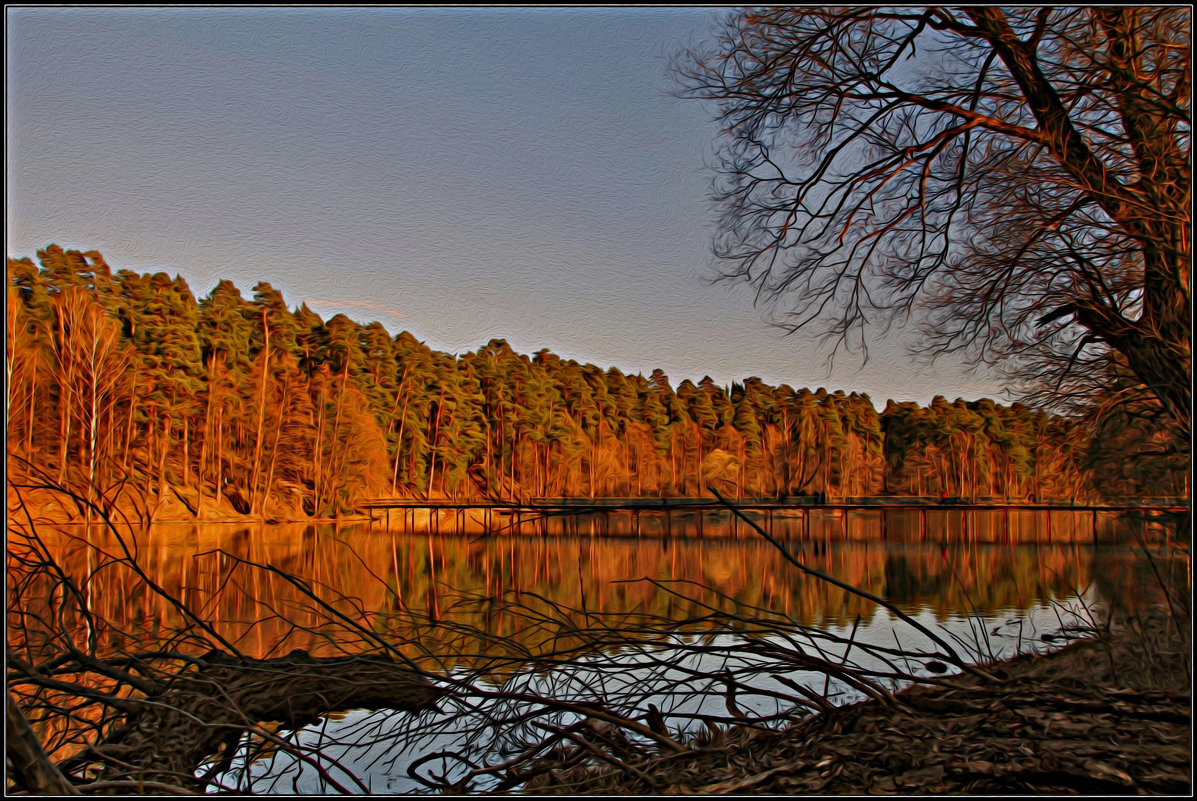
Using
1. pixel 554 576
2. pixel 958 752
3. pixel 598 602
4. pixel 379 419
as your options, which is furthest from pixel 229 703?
pixel 379 419

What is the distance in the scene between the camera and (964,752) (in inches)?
76.9

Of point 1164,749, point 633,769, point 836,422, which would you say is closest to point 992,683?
point 1164,749

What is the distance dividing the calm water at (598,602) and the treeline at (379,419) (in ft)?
9.76

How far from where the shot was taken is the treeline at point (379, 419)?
21.6 metres

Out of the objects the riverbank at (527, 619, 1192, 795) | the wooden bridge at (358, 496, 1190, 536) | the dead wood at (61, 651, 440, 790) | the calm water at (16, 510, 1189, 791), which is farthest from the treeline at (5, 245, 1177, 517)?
the riverbank at (527, 619, 1192, 795)

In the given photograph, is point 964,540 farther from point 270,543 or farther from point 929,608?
point 270,543

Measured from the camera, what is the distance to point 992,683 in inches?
91.7

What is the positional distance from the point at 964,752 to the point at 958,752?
14 mm

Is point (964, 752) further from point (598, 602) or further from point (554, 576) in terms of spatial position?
point (554, 576)

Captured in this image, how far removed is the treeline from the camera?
2159 centimetres

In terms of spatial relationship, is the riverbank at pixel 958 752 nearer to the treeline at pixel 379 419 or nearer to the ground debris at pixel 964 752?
the ground debris at pixel 964 752

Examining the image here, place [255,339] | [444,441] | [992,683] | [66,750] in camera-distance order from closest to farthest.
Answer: [992,683] < [66,750] < [255,339] < [444,441]

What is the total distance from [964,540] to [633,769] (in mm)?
25507

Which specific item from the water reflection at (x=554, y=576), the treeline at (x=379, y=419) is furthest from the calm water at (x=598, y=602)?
the treeline at (x=379, y=419)
